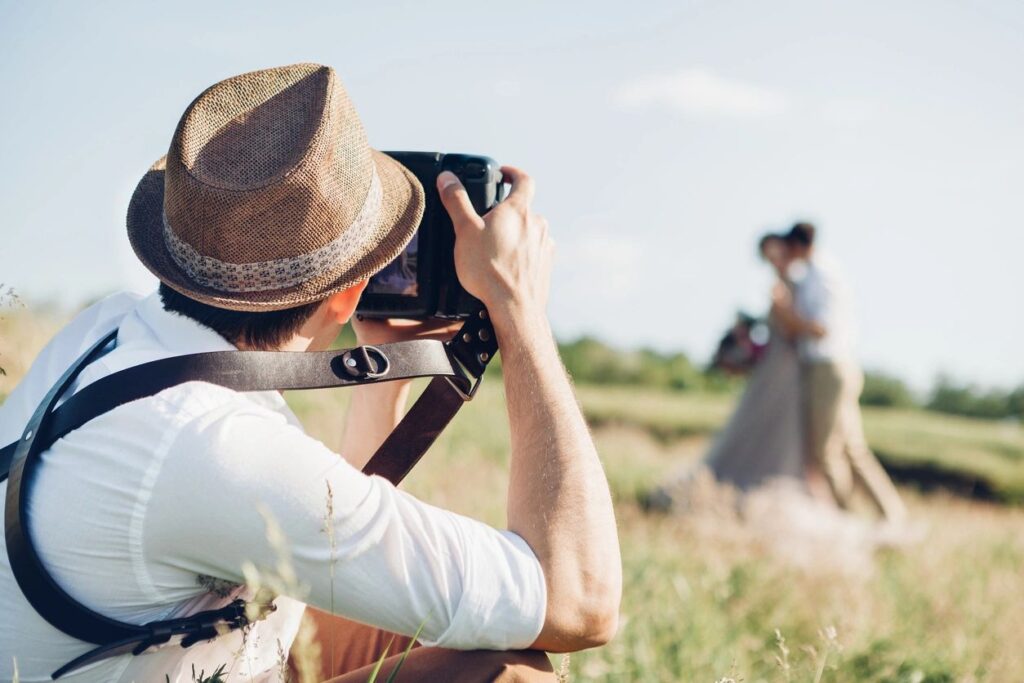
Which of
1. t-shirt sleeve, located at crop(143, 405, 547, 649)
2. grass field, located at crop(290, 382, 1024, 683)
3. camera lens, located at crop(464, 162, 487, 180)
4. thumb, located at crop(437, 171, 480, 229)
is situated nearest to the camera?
t-shirt sleeve, located at crop(143, 405, 547, 649)

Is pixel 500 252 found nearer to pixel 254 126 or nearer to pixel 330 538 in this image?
pixel 254 126

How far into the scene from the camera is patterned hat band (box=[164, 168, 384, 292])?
62.0 inches

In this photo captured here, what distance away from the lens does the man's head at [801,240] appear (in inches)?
279

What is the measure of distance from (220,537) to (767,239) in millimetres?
6489

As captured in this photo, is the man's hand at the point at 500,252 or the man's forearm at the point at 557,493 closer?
the man's forearm at the point at 557,493

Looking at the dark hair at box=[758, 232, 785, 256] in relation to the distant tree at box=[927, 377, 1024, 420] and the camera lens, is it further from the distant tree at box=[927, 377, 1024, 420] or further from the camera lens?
the distant tree at box=[927, 377, 1024, 420]

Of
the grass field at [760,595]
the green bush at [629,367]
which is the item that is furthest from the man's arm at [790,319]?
the green bush at [629,367]

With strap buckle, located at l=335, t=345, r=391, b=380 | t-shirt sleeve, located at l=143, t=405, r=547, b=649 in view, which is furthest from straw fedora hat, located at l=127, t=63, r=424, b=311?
t-shirt sleeve, located at l=143, t=405, r=547, b=649

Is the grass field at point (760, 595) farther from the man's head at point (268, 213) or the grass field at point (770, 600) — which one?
the man's head at point (268, 213)

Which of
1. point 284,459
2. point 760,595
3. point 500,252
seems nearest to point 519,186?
point 500,252

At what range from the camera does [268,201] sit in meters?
1.54

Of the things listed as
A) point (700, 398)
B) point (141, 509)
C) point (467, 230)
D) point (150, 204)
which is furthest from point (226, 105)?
point (700, 398)

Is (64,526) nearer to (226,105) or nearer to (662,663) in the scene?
(226,105)

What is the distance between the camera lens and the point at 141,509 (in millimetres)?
1324
